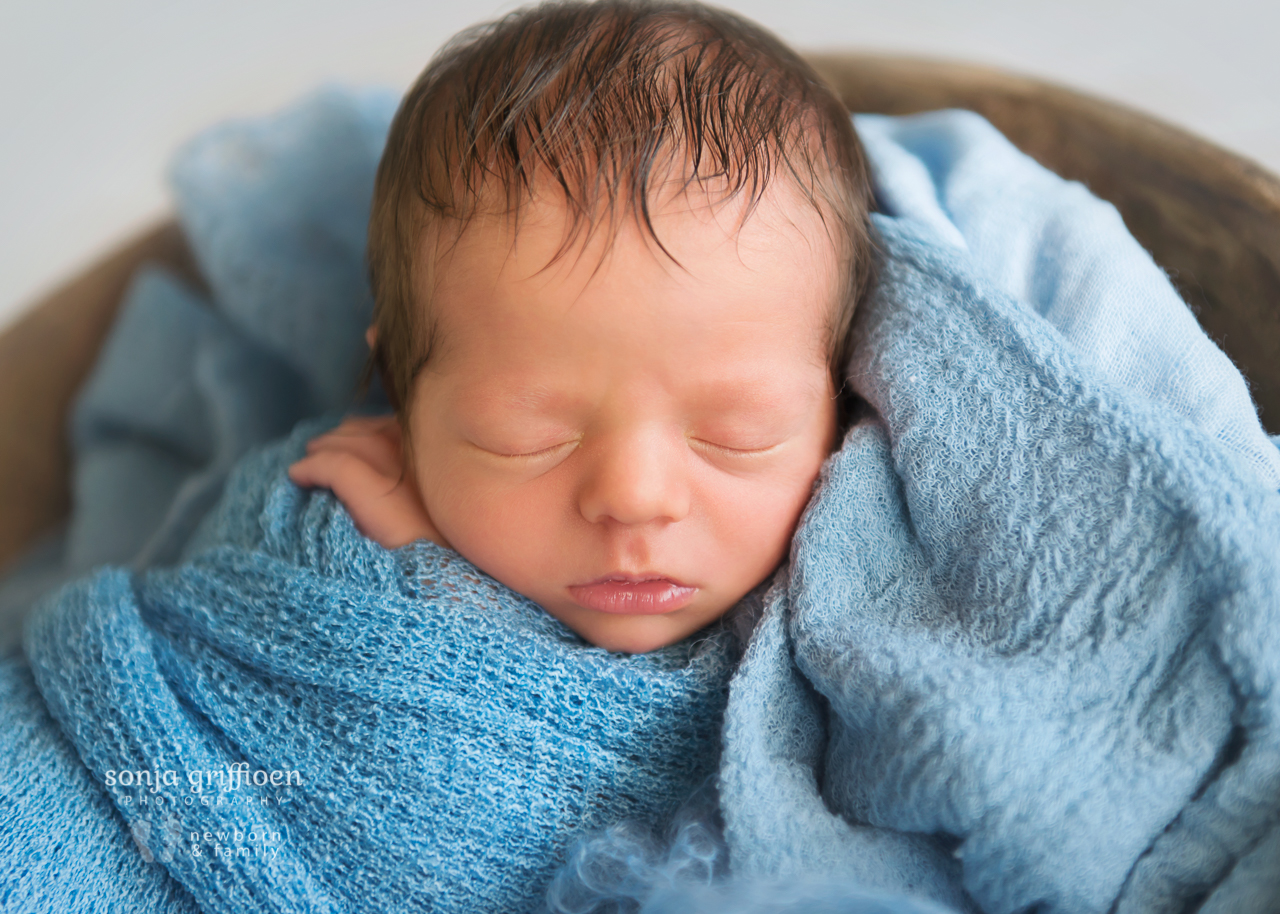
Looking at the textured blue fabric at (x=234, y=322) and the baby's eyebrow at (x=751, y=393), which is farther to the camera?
the textured blue fabric at (x=234, y=322)

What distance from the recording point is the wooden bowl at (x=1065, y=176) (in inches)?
30.0

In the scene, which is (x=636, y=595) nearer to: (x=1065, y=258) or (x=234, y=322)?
(x=1065, y=258)

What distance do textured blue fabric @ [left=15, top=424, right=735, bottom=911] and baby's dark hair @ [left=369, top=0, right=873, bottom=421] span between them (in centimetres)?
19

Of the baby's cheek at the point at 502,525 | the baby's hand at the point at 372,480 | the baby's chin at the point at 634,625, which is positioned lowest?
the baby's chin at the point at 634,625

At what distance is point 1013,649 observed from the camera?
23.8 inches

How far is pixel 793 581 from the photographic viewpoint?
2.16 feet

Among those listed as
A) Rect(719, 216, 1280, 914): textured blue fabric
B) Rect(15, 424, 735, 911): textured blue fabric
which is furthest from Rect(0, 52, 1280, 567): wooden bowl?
Rect(15, 424, 735, 911): textured blue fabric

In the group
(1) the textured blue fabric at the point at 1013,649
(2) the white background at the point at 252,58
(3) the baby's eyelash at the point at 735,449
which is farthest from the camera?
(2) the white background at the point at 252,58

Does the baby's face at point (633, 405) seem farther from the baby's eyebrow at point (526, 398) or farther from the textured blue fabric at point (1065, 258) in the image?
the textured blue fabric at point (1065, 258)

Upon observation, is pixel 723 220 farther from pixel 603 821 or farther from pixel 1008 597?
pixel 603 821

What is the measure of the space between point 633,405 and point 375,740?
28cm

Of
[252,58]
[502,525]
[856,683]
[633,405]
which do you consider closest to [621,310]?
[633,405]

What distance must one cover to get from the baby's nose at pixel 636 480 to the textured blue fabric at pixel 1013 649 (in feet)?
0.34

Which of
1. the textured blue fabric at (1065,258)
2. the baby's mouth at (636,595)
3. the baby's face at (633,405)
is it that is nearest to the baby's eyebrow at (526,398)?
the baby's face at (633,405)
